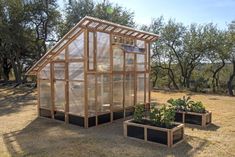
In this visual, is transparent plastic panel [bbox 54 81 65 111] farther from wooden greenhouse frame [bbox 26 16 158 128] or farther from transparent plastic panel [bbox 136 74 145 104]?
transparent plastic panel [bbox 136 74 145 104]

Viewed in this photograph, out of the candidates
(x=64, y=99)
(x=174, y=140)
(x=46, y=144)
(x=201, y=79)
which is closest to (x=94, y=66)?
(x=64, y=99)

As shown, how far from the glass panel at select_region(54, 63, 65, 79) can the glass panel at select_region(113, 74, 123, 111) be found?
170 centimetres

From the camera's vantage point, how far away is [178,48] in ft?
71.8

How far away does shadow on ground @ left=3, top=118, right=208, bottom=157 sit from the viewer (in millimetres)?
5613

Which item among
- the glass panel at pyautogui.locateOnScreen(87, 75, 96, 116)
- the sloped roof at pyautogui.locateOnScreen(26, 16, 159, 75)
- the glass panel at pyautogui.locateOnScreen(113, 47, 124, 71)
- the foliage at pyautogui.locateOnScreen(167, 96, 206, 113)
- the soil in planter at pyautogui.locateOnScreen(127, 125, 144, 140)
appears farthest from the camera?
the glass panel at pyautogui.locateOnScreen(113, 47, 124, 71)

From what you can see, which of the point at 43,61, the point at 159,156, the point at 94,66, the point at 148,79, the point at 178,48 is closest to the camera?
the point at 159,156

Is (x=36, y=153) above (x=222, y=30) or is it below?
below

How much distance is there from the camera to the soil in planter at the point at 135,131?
6.54 metres

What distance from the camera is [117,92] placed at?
8.92m

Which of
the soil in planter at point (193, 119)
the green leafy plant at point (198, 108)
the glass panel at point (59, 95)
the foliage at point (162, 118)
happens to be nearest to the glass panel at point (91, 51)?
the glass panel at point (59, 95)

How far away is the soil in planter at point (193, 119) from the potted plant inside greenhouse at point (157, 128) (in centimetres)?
175

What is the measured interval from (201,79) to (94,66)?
681 inches

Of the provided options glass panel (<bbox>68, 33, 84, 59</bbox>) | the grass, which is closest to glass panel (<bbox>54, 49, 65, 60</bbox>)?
glass panel (<bbox>68, 33, 84, 59</bbox>)

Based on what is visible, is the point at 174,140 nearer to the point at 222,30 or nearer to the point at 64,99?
the point at 64,99
